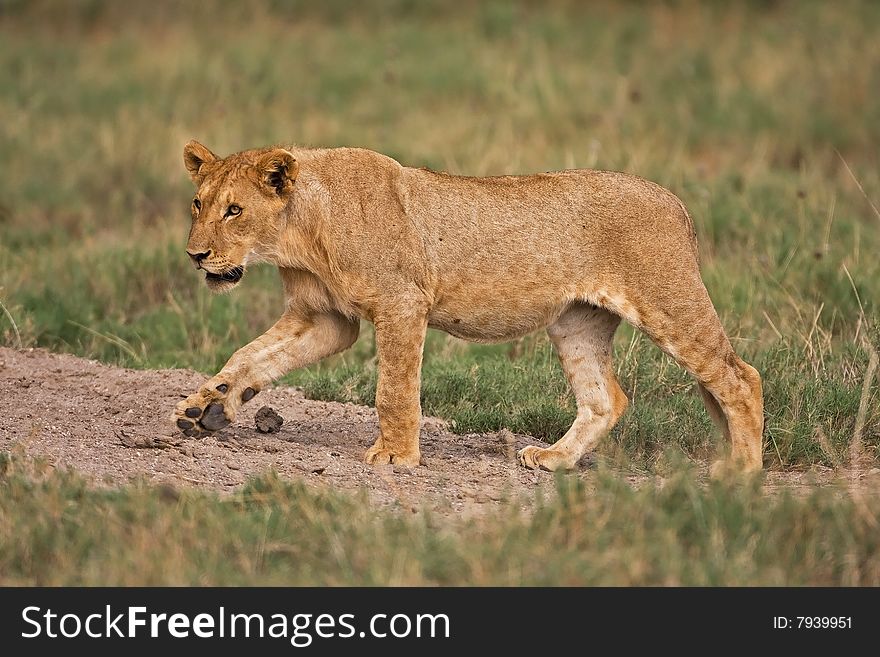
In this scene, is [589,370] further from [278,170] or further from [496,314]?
[278,170]

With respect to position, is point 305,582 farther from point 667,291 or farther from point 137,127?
point 137,127

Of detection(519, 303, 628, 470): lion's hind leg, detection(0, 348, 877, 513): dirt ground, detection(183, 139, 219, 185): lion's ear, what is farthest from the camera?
detection(519, 303, 628, 470): lion's hind leg

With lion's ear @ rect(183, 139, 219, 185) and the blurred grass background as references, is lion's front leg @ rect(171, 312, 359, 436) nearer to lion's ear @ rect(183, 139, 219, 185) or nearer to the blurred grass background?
lion's ear @ rect(183, 139, 219, 185)

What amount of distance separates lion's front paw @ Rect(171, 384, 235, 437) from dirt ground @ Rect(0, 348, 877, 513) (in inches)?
2.7

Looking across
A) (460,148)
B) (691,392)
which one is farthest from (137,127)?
(691,392)

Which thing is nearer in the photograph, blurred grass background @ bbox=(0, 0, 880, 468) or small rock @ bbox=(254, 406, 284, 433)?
small rock @ bbox=(254, 406, 284, 433)

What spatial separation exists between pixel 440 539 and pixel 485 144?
8.91 meters

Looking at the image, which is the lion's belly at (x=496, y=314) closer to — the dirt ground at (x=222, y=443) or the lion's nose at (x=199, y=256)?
the dirt ground at (x=222, y=443)

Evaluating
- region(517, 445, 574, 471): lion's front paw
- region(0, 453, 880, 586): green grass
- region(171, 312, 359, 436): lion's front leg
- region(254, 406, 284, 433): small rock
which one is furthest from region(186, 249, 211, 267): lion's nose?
region(517, 445, 574, 471): lion's front paw

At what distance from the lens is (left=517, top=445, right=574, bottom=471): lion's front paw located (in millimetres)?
7227

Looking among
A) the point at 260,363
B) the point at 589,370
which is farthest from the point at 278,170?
the point at 589,370

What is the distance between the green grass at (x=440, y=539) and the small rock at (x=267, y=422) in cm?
167

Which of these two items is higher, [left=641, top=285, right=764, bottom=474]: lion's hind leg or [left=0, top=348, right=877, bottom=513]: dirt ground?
[left=641, top=285, right=764, bottom=474]: lion's hind leg

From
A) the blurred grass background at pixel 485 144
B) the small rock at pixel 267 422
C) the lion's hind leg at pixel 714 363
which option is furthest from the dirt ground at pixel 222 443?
the blurred grass background at pixel 485 144
